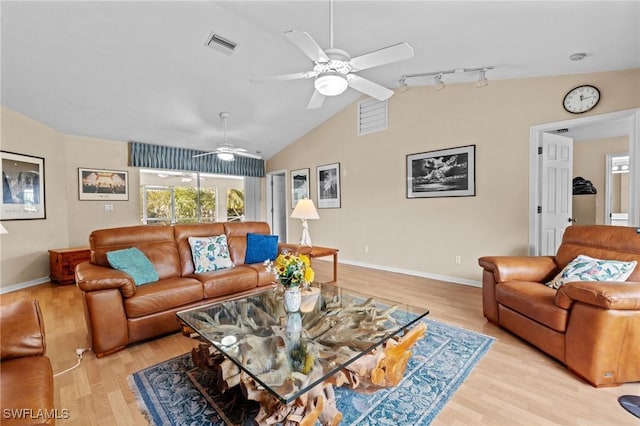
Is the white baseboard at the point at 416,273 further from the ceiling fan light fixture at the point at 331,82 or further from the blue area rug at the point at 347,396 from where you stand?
the ceiling fan light fixture at the point at 331,82

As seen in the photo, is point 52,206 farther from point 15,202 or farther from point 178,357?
point 178,357

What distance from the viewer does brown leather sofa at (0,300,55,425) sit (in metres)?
0.95

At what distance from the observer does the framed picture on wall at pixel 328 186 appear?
5820 millimetres

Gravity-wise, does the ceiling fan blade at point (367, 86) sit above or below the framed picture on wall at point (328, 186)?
above

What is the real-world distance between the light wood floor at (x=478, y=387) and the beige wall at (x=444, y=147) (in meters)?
1.54

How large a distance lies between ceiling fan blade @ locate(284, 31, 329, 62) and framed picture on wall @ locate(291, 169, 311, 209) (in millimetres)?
4538

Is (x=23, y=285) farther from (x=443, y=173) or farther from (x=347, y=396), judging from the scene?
(x=443, y=173)

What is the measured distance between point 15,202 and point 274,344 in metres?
4.70

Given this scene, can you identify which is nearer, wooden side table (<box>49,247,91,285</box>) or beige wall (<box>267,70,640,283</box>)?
beige wall (<box>267,70,640,283</box>)

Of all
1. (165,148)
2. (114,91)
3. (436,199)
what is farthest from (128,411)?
(165,148)

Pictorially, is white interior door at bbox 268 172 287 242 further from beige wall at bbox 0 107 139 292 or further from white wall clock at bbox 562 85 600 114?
white wall clock at bbox 562 85 600 114

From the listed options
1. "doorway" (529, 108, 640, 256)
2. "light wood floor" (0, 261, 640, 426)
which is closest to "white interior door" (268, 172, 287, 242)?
"light wood floor" (0, 261, 640, 426)

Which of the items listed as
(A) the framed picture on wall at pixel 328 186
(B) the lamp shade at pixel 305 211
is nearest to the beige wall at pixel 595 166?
(A) the framed picture on wall at pixel 328 186

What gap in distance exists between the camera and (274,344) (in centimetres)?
162
